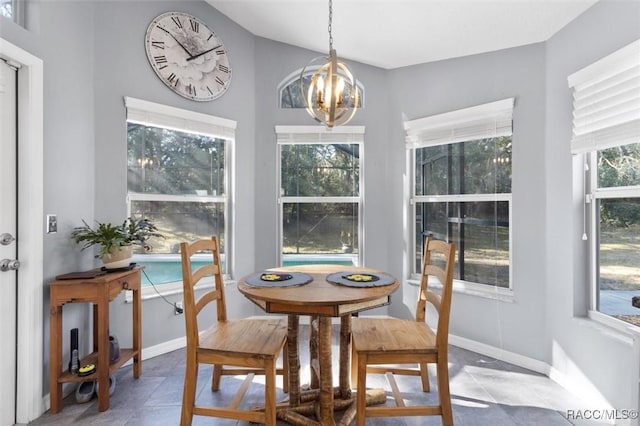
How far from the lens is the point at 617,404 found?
193 centimetres

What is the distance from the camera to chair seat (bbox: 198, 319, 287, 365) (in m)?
1.64

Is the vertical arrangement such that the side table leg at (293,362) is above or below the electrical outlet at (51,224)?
below

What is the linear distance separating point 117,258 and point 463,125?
9.38 feet

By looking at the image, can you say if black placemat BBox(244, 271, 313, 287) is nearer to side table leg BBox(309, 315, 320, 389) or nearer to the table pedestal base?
side table leg BBox(309, 315, 320, 389)

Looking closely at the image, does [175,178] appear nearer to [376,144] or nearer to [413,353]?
[376,144]

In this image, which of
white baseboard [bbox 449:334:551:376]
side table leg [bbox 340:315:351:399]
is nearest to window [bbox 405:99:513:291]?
white baseboard [bbox 449:334:551:376]

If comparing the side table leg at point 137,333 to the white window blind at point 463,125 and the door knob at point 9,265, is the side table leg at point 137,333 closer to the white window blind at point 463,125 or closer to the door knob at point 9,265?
the door knob at point 9,265

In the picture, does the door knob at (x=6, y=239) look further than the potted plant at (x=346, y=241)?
No

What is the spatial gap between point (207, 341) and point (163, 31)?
2.45 m

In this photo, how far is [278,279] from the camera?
6.31 feet

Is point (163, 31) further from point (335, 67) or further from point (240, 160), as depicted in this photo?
point (335, 67)

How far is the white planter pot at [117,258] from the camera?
221 cm

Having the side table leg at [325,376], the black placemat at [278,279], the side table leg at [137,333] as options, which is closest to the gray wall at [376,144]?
the side table leg at [137,333]

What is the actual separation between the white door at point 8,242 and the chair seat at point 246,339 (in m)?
1.09
